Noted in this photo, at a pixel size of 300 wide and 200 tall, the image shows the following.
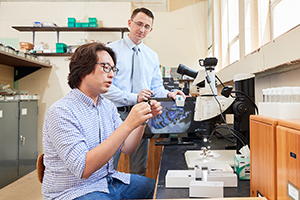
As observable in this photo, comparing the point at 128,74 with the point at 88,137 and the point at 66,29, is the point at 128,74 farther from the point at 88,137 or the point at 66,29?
the point at 66,29

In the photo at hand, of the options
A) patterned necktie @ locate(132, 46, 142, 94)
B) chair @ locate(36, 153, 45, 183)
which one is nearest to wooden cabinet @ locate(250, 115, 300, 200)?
chair @ locate(36, 153, 45, 183)

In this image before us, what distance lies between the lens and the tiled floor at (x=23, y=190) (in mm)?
2408

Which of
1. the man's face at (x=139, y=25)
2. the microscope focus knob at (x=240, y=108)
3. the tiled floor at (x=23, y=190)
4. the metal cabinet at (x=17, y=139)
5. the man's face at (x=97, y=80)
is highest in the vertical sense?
the man's face at (x=139, y=25)

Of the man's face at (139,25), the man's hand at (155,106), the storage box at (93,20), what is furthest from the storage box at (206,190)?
the storage box at (93,20)

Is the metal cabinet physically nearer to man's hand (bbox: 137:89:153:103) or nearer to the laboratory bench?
man's hand (bbox: 137:89:153:103)

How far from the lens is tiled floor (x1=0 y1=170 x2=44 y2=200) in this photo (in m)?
2.41

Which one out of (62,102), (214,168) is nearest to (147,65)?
(62,102)

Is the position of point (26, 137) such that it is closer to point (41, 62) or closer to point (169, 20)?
point (41, 62)

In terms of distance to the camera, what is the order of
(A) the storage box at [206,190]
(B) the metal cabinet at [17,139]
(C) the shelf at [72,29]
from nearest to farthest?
(A) the storage box at [206,190]
(B) the metal cabinet at [17,139]
(C) the shelf at [72,29]

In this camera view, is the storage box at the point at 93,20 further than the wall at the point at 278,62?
Yes

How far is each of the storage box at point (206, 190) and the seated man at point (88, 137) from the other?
315mm

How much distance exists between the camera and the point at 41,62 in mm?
3541

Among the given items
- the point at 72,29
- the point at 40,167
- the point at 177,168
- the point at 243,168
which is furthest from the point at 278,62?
the point at 72,29

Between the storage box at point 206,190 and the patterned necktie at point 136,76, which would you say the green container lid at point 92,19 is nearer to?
the patterned necktie at point 136,76
